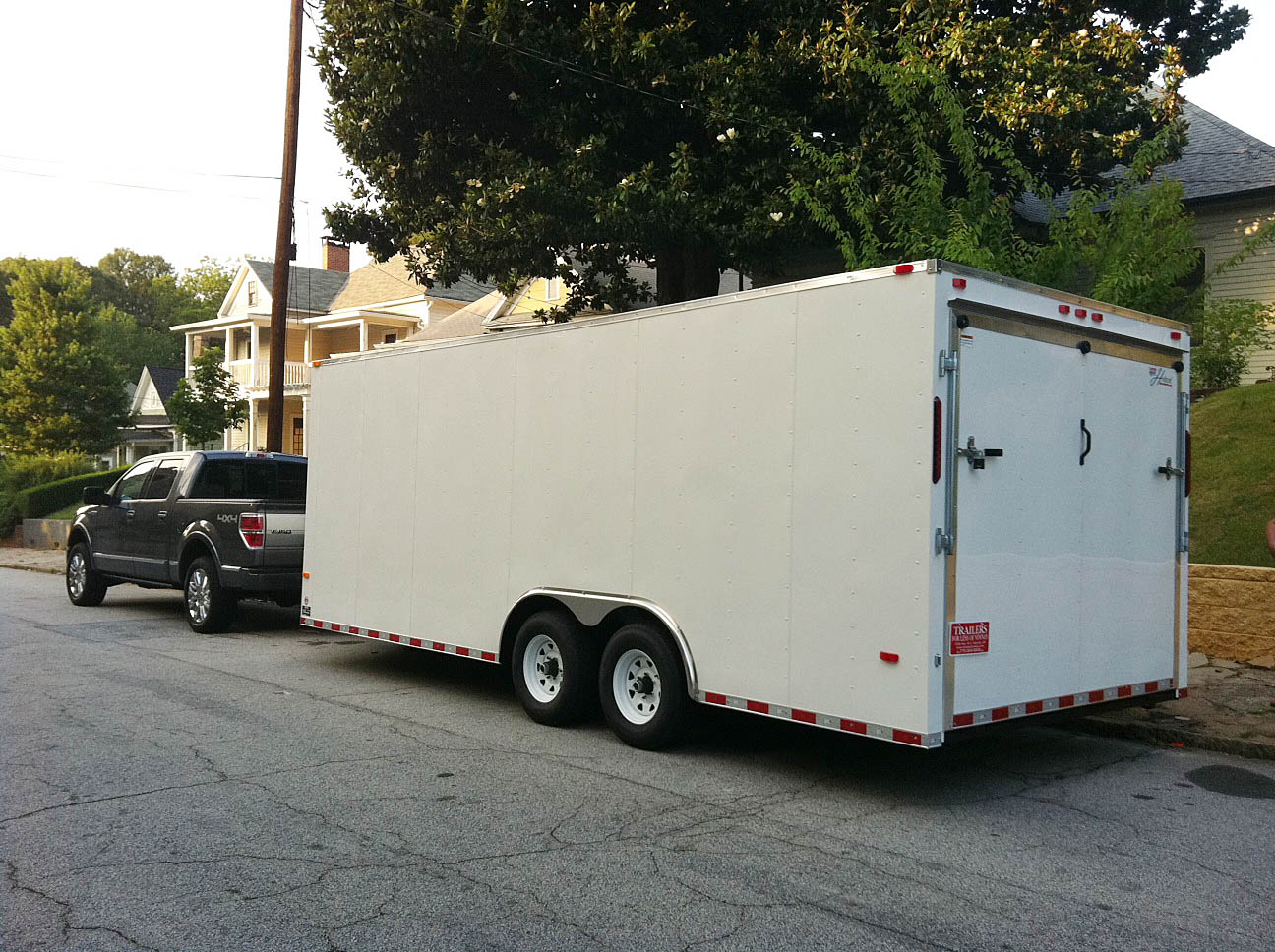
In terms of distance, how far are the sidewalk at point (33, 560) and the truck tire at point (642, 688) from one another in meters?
18.0

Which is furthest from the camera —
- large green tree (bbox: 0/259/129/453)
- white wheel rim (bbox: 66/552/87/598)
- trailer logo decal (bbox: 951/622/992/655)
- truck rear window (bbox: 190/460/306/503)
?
large green tree (bbox: 0/259/129/453)

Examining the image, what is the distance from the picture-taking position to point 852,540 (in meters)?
6.33

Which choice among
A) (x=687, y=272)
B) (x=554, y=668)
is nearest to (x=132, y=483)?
(x=687, y=272)

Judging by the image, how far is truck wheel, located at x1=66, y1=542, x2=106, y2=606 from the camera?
1577cm

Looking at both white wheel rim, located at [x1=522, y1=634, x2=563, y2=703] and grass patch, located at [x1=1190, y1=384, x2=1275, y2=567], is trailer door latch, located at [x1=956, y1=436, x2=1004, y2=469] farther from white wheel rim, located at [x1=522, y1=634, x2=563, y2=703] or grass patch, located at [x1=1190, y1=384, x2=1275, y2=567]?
grass patch, located at [x1=1190, y1=384, x2=1275, y2=567]

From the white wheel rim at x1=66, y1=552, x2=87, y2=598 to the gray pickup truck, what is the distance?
0.5 inches

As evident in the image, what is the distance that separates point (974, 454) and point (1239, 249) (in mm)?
17673

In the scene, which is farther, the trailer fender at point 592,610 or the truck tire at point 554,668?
the truck tire at point 554,668

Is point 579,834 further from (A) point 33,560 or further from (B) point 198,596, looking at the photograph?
(A) point 33,560

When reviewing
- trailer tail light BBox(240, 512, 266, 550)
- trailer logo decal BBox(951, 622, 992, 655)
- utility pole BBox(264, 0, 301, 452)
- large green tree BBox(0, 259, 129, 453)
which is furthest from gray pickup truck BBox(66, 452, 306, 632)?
large green tree BBox(0, 259, 129, 453)

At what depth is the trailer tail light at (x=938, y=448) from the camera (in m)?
5.97

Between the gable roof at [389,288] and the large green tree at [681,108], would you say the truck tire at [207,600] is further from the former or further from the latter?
the gable roof at [389,288]

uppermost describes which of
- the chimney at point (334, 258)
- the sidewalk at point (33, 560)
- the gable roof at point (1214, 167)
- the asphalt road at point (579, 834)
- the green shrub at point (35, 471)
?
the chimney at point (334, 258)

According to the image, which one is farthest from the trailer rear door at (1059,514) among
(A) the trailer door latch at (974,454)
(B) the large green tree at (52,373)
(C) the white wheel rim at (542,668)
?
(B) the large green tree at (52,373)
